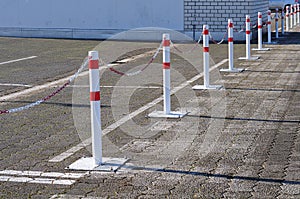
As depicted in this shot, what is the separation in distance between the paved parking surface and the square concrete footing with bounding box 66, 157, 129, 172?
107 mm

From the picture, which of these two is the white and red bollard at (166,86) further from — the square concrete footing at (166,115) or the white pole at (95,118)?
the white pole at (95,118)

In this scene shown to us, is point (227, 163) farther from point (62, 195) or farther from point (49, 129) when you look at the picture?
point (49, 129)

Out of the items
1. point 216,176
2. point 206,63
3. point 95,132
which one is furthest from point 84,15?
point 216,176

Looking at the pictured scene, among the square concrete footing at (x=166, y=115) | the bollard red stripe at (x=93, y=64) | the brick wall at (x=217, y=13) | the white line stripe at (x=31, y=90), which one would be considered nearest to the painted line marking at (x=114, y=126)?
the square concrete footing at (x=166, y=115)

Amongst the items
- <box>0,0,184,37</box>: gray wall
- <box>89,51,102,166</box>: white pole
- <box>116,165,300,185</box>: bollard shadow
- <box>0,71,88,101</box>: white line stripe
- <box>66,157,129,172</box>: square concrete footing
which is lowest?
<box>116,165,300,185</box>: bollard shadow

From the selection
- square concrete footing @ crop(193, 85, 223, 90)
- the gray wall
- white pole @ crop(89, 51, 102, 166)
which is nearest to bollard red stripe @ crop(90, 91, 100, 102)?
white pole @ crop(89, 51, 102, 166)

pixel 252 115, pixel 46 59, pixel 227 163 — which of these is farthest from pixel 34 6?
pixel 227 163

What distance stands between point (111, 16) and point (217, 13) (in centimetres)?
469

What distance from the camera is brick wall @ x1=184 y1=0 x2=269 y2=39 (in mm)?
27266

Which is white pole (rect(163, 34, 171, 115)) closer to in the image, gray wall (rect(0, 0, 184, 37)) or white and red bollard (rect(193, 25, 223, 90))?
white and red bollard (rect(193, 25, 223, 90))

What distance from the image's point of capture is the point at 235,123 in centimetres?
970

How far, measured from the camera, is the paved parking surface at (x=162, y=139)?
6.63 metres

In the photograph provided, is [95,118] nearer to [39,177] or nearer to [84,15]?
[39,177]

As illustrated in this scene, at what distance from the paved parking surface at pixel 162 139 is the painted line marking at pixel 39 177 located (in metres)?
0.01
